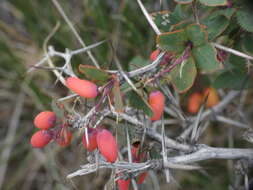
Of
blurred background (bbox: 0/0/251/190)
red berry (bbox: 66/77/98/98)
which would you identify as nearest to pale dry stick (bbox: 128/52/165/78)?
red berry (bbox: 66/77/98/98)

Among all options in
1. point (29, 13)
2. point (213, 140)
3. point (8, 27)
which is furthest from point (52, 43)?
point (213, 140)

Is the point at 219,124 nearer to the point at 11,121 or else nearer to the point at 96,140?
the point at 11,121

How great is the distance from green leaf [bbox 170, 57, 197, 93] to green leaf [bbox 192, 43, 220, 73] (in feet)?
0.05

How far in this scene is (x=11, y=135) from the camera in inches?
63.6

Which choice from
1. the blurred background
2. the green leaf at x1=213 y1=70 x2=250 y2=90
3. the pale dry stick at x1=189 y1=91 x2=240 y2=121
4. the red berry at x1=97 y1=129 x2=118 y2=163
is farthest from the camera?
the blurred background

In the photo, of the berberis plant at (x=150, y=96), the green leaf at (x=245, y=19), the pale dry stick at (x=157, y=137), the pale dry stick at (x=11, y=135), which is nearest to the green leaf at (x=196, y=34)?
the berberis plant at (x=150, y=96)

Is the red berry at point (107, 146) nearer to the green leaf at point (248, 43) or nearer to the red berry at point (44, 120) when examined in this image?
the red berry at point (44, 120)

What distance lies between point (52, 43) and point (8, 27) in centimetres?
32

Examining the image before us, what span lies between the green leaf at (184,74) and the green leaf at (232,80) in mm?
254

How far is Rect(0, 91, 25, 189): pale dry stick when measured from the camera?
5.10 feet

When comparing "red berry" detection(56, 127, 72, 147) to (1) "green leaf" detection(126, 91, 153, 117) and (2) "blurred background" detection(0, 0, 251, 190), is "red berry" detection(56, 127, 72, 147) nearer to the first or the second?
(1) "green leaf" detection(126, 91, 153, 117)

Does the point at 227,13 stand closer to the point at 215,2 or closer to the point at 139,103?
the point at 215,2

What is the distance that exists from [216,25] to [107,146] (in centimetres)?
36

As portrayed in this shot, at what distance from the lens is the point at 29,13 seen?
1593 millimetres
